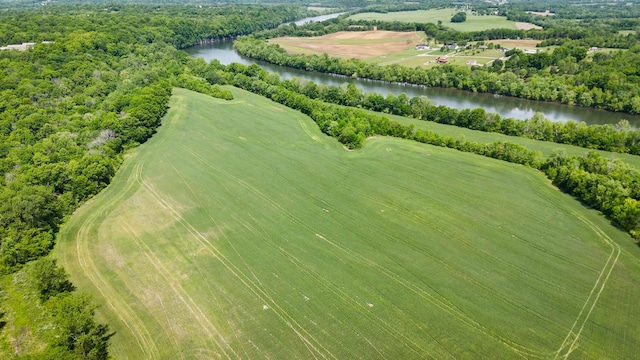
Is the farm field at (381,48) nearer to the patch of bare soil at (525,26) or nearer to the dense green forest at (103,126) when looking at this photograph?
the dense green forest at (103,126)

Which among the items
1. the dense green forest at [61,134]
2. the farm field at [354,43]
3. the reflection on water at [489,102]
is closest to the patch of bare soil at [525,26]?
the farm field at [354,43]

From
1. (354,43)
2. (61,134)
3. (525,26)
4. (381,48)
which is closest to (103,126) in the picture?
(61,134)

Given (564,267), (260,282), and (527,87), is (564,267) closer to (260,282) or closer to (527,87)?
(260,282)

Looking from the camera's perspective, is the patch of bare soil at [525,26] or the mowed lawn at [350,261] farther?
the patch of bare soil at [525,26]

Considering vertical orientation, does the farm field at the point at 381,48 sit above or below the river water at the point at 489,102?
above

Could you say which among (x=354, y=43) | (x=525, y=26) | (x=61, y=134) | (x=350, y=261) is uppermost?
(x=525, y=26)

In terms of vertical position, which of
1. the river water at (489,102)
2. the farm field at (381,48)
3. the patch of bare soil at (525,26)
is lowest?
the river water at (489,102)

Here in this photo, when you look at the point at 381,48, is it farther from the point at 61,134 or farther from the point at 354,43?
the point at 61,134

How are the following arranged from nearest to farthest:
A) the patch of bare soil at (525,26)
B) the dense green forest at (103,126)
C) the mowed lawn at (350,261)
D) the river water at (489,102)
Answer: the mowed lawn at (350,261) → the dense green forest at (103,126) → the river water at (489,102) → the patch of bare soil at (525,26)
